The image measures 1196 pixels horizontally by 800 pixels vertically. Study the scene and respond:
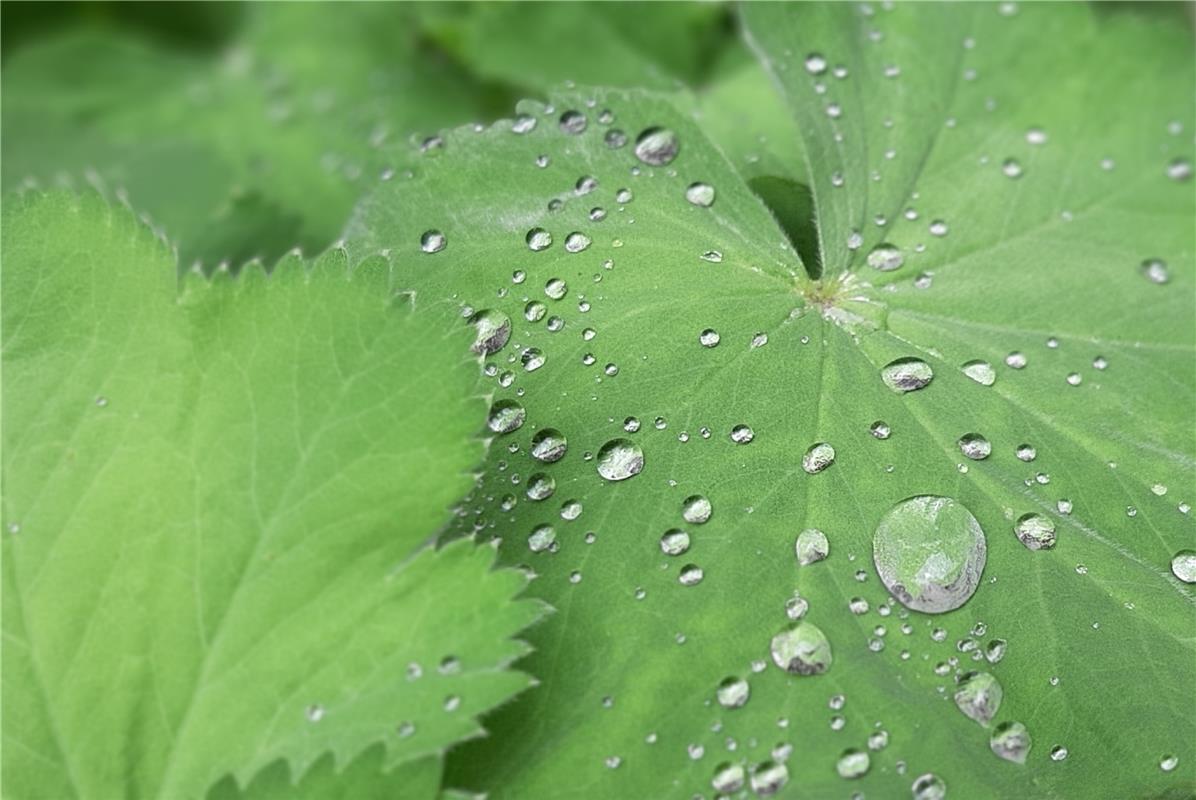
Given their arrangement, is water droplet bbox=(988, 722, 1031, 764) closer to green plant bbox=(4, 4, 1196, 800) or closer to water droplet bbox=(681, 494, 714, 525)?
green plant bbox=(4, 4, 1196, 800)

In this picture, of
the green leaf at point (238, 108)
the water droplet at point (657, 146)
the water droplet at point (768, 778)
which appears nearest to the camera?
the water droplet at point (768, 778)

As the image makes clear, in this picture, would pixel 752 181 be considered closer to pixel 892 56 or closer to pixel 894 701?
pixel 892 56

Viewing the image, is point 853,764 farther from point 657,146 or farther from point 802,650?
point 657,146

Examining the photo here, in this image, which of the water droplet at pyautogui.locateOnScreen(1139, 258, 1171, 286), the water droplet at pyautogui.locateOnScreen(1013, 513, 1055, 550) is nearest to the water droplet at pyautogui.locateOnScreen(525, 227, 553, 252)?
the water droplet at pyautogui.locateOnScreen(1013, 513, 1055, 550)

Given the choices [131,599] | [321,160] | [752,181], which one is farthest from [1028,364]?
[321,160]

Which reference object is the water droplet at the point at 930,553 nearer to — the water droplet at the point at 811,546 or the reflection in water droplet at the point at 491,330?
the water droplet at the point at 811,546

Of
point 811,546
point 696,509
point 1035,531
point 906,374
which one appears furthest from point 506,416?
point 1035,531

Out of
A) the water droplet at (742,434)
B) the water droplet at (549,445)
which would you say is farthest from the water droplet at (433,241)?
the water droplet at (742,434)
